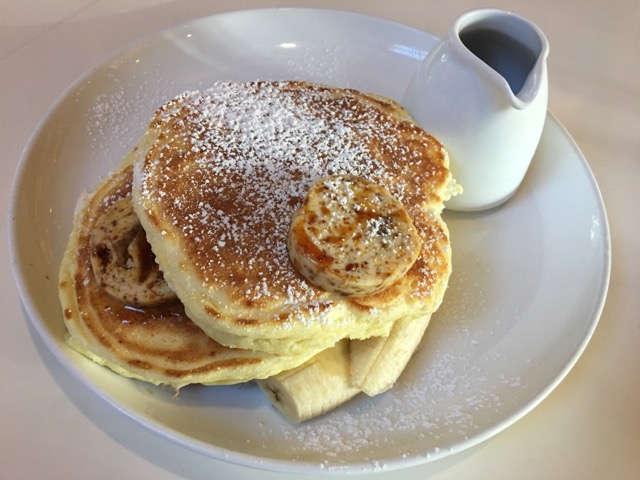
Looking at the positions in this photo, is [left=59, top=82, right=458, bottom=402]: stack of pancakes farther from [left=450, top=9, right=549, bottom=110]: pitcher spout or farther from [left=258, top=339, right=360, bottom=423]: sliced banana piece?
[left=450, top=9, right=549, bottom=110]: pitcher spout

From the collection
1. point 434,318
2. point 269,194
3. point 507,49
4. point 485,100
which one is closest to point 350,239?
point 269,194

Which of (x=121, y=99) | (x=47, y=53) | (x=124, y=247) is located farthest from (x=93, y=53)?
(x=124, y=247)

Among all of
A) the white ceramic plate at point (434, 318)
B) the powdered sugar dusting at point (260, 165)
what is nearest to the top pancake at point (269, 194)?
the powdered sugar dusting at point (260, 165)

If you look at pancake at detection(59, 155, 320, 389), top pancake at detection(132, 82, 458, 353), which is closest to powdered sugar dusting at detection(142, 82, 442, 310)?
top pancake at detection(132, 82, 458, 353)

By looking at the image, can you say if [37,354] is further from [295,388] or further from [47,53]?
[47,53]

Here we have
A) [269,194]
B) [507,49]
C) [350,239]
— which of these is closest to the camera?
[350,239]

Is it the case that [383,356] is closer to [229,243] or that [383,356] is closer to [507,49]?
[229,243]

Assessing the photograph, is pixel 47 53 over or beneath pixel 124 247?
over
